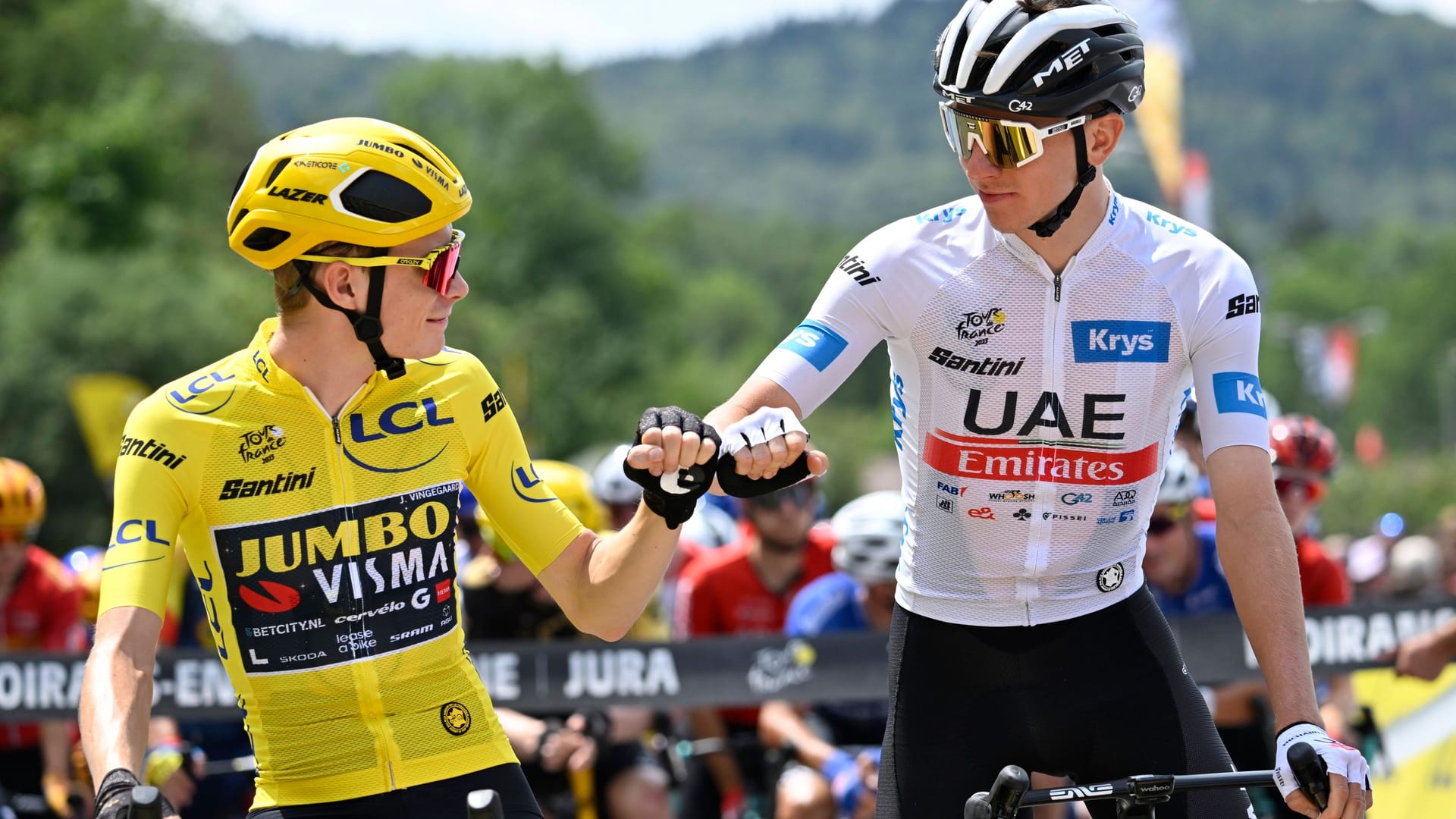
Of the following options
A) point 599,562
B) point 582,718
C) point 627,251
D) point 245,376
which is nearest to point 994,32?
point 599,562

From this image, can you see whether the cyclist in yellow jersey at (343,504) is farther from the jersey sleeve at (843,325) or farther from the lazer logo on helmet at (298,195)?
the jersey sleeve at (843,325)

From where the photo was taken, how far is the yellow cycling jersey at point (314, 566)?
3646 mm

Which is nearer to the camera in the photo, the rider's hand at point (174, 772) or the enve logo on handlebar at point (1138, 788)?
the enve logo on handlebar at point (1138, 788)

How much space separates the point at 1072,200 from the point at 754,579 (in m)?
5.21

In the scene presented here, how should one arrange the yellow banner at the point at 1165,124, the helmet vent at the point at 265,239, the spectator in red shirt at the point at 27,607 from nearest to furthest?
the helmet vent at the point at 265,239 → the spectator in red shirt at the point at 27,607 → the yellow banner at the point at 1165,124

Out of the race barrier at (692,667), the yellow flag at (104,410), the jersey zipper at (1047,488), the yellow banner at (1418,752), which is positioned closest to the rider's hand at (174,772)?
the race barrier at (692,667)

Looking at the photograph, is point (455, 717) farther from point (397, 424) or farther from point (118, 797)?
point (118, 797)

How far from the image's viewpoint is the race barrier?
25.5ft

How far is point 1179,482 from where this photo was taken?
7410mm

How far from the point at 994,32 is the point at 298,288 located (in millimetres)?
1710

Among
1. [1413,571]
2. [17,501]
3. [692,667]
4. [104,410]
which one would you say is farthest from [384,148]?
[104,410]

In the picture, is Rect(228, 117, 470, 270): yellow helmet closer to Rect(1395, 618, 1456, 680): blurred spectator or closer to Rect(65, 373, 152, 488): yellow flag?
Rect(1395, 618, 1456, 680): blurred spectator

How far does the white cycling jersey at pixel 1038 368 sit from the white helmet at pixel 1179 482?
3299 millimetres

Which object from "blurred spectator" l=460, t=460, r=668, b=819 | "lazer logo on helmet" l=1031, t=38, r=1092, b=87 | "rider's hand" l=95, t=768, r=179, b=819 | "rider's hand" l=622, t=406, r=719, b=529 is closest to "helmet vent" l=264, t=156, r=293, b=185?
"rider's hand" l=622, t=406, r=719, b=529
